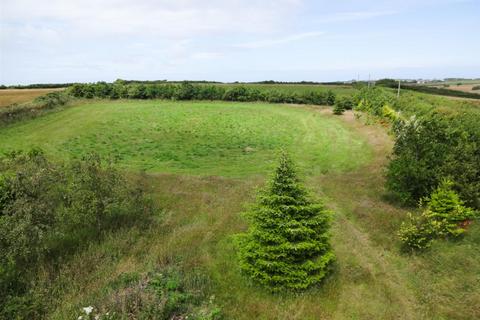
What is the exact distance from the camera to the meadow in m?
10.8

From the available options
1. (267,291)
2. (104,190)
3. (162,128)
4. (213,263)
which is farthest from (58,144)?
(267,291)

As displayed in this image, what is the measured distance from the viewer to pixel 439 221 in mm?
15406

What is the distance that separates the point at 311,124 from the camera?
4941cm

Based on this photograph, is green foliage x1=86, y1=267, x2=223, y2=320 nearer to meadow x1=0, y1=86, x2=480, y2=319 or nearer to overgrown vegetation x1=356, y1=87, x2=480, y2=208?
meadow x1=0, y1=86, x2=480, y2=319

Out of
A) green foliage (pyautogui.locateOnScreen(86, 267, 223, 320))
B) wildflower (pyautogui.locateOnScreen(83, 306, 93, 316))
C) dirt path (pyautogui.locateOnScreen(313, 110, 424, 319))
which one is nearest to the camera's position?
wildflower (pyautogui.locateOnScreen(83, 306, 93, 316))

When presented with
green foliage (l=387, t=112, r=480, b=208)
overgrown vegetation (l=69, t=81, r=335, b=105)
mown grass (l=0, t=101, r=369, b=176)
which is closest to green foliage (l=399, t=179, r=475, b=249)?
green foliage (l=387, t=112, r=480, b=208)

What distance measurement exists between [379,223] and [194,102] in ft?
194

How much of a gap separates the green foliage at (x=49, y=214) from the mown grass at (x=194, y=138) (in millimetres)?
11089

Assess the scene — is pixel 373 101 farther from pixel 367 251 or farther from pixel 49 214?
pixel 49 214

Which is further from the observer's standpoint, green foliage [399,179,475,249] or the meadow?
green foliage [399,179,475,249]

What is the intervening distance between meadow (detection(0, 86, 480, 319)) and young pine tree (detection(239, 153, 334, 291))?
1.72 ft

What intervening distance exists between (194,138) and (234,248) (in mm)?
26128

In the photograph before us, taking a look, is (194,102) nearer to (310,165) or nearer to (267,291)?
(310,165)

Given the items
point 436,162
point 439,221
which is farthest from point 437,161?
point 439,221
